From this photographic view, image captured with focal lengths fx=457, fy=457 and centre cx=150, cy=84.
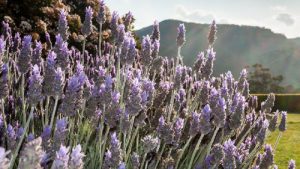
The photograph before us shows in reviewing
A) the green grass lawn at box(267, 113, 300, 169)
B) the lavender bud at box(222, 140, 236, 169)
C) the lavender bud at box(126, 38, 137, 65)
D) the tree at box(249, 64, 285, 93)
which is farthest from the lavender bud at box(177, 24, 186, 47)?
the tree at box(249, 64, 285, 93)

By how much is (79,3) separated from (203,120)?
32.2 ft

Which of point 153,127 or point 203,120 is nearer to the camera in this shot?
point 203,120

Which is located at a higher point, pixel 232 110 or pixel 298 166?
pixel 232 110

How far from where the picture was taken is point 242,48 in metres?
148

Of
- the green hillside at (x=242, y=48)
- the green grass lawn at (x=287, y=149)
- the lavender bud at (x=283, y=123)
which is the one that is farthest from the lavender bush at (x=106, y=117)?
the green hillside at (x=242, y=48)

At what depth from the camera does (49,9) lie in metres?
10.0

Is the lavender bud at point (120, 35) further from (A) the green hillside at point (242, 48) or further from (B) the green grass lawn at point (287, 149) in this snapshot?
(A) the green hillside at point (242, 48)

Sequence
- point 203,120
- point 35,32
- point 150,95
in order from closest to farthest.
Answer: point 203,120 < point 150,95 < point 35,32

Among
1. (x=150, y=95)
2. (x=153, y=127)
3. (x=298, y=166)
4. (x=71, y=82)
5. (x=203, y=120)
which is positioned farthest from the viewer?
(x=298, y=166)

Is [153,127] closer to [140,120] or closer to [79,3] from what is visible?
[140,120]

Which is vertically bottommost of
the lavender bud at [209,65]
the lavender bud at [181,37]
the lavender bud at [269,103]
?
the lavender bud at [269,103]

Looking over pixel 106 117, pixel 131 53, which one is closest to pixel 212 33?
pixel 131 53

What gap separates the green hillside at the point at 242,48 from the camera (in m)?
140

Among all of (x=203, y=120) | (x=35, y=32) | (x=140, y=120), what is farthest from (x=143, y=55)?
(x=35, y=32)
